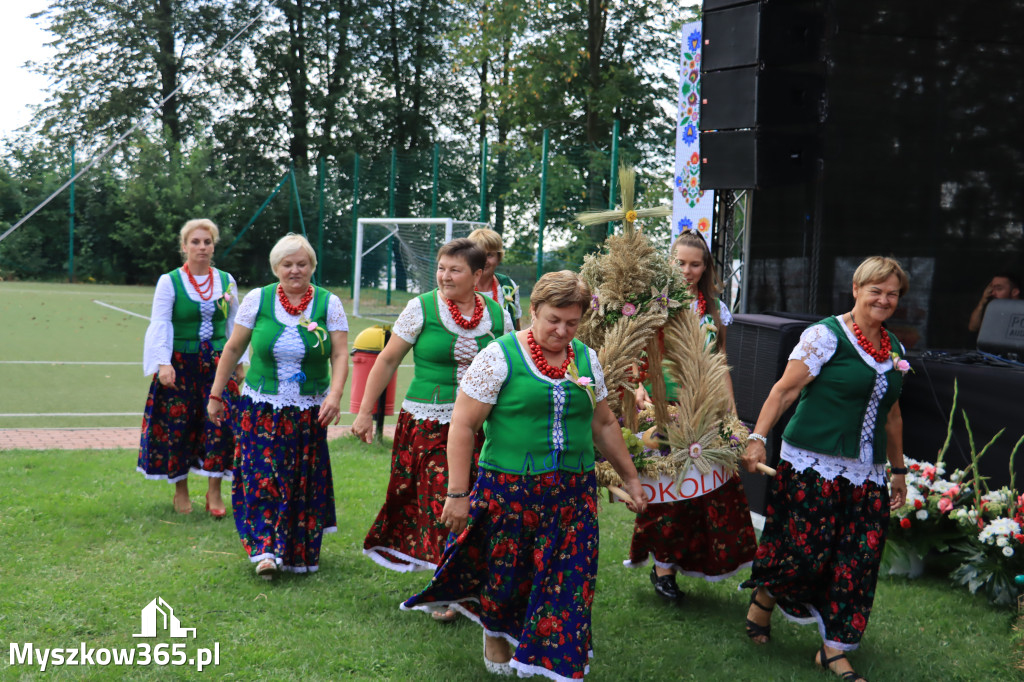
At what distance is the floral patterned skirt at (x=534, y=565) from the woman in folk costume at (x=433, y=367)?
896mm

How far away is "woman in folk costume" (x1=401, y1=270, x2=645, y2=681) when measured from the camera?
334cm

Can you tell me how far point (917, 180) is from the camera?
768 cm

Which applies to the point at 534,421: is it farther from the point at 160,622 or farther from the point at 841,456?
the point at 160,622

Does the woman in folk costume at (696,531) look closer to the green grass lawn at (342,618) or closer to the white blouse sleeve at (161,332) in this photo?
the green grass lawn at (342,618)

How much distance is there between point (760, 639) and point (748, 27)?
4165 millimetres

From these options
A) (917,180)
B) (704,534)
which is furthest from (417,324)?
(917,180)

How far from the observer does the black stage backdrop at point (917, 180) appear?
746cm

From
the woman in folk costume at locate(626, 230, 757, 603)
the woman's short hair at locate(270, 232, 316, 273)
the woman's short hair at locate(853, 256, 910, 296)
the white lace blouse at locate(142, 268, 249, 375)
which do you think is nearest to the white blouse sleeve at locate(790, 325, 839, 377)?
the woman's short hair at locate(853, 256, 910, 296)

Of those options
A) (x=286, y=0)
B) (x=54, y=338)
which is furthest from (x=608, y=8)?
(x=54, y=338)

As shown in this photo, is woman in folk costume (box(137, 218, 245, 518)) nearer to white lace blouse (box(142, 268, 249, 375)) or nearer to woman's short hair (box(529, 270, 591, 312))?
white lace blouse (box(142, 268, 249, 375))

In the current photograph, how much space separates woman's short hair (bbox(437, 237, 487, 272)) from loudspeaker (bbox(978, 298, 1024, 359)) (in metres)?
3.85

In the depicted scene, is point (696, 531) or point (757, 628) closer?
point (757, 628)

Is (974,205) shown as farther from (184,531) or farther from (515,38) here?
(515,38)

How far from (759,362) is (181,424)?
3.56 meters
